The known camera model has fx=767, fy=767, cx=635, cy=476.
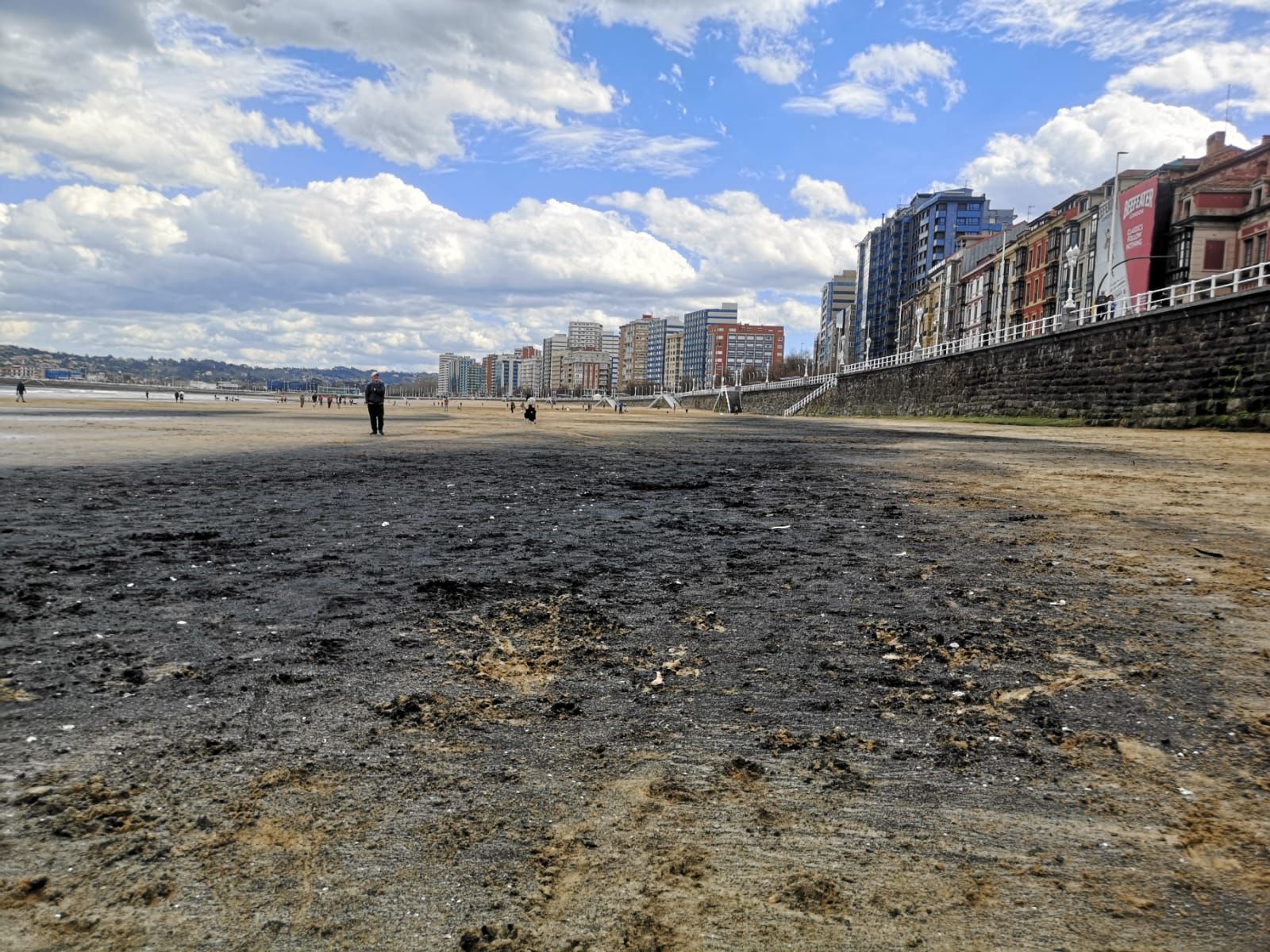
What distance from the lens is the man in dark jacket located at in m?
22.8

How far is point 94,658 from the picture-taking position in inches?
135

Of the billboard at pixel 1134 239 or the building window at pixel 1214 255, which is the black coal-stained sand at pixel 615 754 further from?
the building window at pixel 1214 255

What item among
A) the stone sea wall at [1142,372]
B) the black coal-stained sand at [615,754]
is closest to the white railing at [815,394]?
the stone sea wall at [1142,372]

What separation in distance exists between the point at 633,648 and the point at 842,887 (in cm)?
189

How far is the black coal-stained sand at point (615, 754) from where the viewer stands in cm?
184

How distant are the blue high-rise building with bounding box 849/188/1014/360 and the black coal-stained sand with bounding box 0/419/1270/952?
125 m

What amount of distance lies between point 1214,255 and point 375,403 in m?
52.8

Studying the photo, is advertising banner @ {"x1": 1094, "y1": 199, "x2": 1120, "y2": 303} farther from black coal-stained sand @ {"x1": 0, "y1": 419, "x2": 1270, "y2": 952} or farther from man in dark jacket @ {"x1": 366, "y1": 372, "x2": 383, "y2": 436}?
black coal-stained sand @ {"x1": 0, "y1": 419, "x2": 1270, "y2": 952}

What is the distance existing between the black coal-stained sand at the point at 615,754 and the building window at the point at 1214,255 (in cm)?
5604

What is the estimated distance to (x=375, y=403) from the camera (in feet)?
76.4

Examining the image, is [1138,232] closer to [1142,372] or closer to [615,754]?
[1142,372]

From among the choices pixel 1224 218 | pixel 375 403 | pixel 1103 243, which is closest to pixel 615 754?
pixel 375 403

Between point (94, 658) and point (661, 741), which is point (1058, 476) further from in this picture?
point (94, 658)

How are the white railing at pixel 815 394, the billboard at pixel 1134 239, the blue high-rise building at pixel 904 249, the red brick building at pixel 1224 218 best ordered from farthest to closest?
the blue high-rise building at pixel 904 249 → the white railing at pixel 815 394 → the red brick building at pixel 1224 218 → the billboard at pixel 1134 239
